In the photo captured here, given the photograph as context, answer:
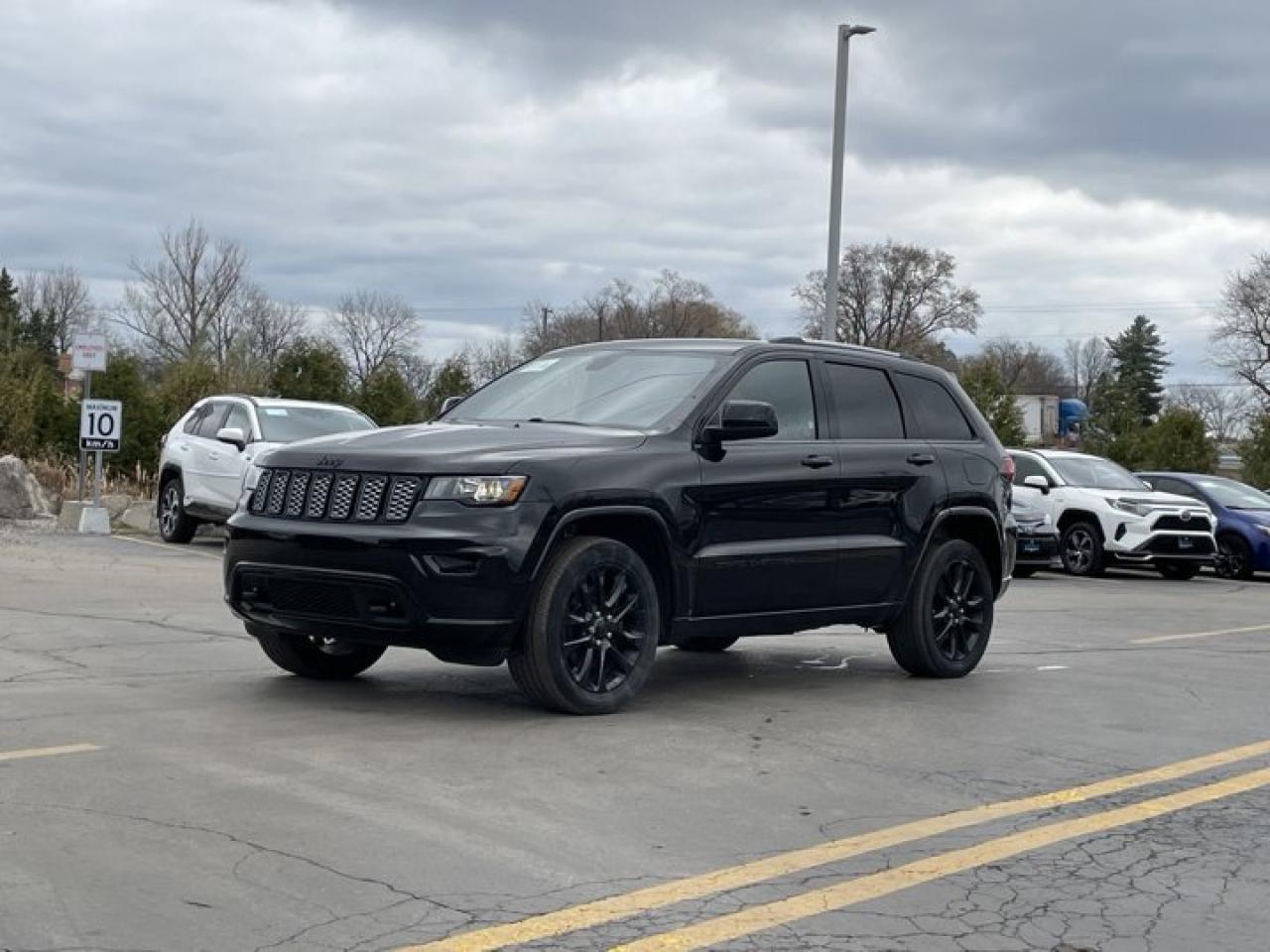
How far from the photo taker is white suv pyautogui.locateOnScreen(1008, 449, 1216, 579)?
2167 cm

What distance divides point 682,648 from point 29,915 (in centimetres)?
653

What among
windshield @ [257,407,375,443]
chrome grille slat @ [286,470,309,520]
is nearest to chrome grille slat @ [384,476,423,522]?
chrome grille slat @ [286,470,309,520]

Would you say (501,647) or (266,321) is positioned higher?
(266,321)

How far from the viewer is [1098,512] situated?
2188 centimetres

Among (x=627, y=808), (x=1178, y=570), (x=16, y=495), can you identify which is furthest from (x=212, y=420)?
(x=627, y=808)

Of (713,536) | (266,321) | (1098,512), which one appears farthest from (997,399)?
(266,321)

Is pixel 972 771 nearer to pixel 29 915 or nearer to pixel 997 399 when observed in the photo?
pixel 29 915

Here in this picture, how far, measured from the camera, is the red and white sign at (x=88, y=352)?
22188mm

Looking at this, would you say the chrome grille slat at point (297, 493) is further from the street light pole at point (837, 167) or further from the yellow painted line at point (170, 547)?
the street light pole at point (837, 167)

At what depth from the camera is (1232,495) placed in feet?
79.5

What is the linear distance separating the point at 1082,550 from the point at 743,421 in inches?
599

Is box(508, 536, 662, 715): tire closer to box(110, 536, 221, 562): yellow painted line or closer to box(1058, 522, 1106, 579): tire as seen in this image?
box(110, 536, 221, 562): yellow painted line

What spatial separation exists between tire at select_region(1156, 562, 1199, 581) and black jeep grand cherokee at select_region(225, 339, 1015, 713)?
46.6ft

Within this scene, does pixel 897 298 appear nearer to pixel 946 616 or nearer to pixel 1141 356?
pixel 1141 356
